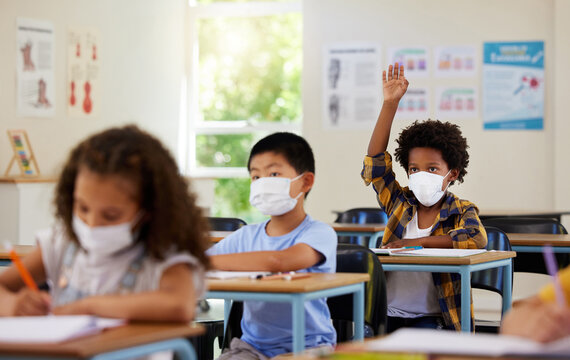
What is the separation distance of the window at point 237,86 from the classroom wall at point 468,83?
57 centimetres

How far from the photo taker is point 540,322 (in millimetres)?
1228

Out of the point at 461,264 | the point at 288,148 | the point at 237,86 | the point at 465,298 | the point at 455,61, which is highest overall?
the point at 455,61

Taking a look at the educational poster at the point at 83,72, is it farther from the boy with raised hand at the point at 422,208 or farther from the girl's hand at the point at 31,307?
the girl's hand at the point at 31,307

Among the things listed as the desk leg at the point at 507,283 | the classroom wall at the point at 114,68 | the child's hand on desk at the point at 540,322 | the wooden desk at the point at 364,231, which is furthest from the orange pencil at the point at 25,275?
the classroom wall at the point at 114,68

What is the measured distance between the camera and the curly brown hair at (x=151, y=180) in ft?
5.03

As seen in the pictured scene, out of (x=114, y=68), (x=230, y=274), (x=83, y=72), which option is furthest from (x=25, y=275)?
(x=114, y=68)

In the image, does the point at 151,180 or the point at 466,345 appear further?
the point at 151,180

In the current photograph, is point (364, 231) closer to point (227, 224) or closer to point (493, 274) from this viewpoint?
point (227, 224)

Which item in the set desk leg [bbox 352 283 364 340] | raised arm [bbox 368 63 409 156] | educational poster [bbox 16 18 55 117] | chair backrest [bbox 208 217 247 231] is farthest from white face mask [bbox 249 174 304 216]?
educational poster [bbox 16 18 55 117]

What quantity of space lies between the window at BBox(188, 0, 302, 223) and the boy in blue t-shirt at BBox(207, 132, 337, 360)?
4999 mm

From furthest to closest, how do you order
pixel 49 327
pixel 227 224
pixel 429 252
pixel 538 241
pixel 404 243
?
pixel 227 224, pixel 538 241, pixel 404 243, pixel 429 252, pixel 49 327

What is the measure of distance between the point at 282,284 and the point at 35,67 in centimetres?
447

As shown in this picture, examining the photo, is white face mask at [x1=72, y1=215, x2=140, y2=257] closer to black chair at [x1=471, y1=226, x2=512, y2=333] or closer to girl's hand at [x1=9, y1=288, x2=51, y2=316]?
girl's hand at [x1=9, y1=288, x2=51, y2=316]

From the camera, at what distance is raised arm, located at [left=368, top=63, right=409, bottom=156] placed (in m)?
3.41
